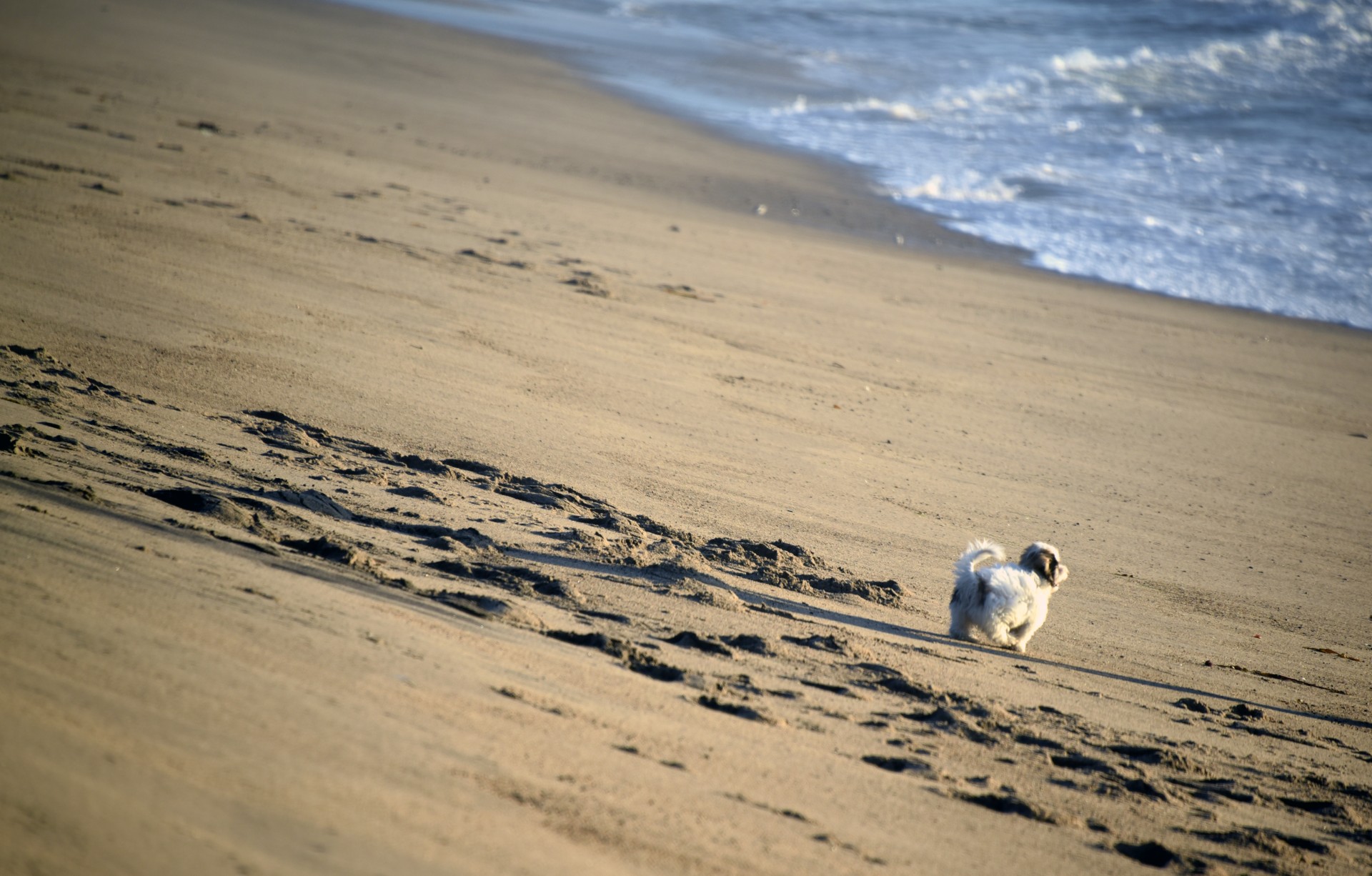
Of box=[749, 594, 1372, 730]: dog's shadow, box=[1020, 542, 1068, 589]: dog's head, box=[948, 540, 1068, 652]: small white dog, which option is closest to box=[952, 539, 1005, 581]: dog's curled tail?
box=[948, 540, 1068, 652]: small white dog

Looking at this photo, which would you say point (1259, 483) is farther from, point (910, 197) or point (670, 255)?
point (910, 197)

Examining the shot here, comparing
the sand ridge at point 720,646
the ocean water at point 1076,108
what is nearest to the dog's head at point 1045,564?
the sand ridge at point 720,646

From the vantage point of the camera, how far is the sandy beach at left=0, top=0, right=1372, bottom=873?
9.08 feet

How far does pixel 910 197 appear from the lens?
16.2 m

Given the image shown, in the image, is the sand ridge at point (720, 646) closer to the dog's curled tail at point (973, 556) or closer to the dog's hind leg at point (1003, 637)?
the dog's hind leg at point (1003, 637)

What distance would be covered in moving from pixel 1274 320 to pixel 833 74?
15.2 meters

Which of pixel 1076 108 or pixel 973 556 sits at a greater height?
pixel 1076 108

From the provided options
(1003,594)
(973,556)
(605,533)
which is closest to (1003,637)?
(1003,594)

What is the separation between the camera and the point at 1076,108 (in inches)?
Answer: 882

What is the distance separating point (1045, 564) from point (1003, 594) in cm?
38

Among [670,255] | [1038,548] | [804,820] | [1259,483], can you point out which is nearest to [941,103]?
[670,255]

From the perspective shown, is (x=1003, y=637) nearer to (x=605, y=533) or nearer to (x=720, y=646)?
(x=720, y=646)

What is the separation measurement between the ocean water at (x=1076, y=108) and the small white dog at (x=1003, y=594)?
979 cm

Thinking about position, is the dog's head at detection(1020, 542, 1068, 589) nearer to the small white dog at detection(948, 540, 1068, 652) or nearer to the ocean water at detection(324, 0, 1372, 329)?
the small white dog at detection(948, 540, 1068, 652)
